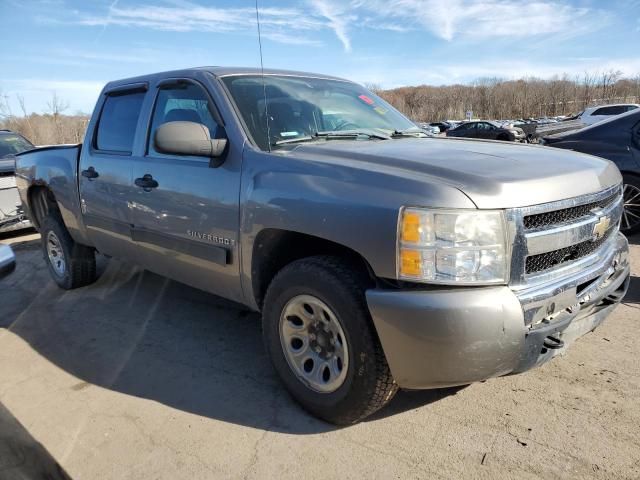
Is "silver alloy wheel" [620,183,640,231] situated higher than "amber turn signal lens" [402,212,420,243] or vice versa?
"amber turn signal lens" [402,212,420,243]

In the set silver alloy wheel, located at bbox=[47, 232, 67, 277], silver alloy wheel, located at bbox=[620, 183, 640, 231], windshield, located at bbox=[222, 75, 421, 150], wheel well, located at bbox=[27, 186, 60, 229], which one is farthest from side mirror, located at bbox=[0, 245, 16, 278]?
silver alloy wheel, located at bbox=[620, 183, 640, 231]

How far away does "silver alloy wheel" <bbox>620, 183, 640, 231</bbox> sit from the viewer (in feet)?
19.2

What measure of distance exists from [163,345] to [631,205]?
544 centimetres

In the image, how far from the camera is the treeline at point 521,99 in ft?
250

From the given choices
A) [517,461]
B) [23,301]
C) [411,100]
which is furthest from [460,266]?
[411,100]

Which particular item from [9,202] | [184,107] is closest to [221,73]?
[184,107]

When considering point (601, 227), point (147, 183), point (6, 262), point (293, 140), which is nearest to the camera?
point (6, 262)

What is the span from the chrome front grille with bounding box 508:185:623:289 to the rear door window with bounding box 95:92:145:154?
2998 millimetres

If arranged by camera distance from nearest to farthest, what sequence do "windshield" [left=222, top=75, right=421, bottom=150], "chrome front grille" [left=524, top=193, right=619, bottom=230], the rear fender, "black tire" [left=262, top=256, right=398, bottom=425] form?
"chrome front grille" [left=524, top=193, right=619, bottom=230] → "black tire" [left=262, top=256, right=398, bottom=425] → "windshield" [left=222, top=75, right=421, bottom=150] → the rear fender

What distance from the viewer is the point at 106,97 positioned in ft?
14.7

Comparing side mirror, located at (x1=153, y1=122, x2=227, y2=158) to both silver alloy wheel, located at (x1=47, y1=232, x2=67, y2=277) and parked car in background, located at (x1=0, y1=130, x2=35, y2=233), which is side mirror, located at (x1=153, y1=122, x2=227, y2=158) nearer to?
silver alloy wheel, located at (x1=47, y1=232, x2=67, y2=277)

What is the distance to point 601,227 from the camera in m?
2.66

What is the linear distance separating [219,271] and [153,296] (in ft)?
6.57

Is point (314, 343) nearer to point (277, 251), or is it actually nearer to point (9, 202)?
point (277, 251)
